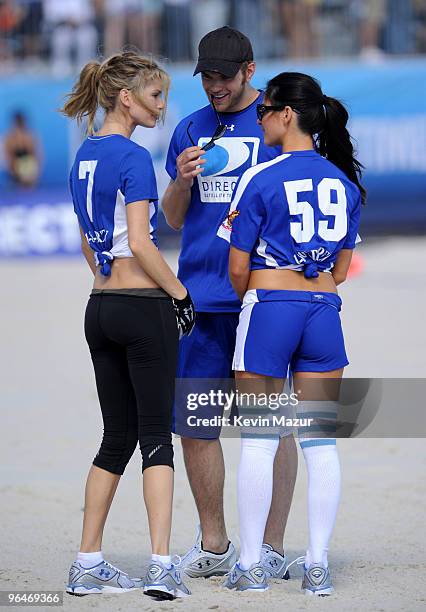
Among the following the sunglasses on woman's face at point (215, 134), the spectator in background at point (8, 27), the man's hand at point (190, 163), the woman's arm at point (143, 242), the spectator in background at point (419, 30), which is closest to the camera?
the woman's arm at point (143, 242)

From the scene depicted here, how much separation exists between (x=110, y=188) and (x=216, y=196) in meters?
0.66

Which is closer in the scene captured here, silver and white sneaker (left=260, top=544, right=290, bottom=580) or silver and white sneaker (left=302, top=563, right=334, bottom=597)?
silver and white sneaker (left=302, top=563, right=334, bottom=597)

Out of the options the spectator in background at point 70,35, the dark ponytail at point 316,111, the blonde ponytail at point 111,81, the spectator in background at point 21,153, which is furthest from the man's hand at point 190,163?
the spectator in background at point 70,35

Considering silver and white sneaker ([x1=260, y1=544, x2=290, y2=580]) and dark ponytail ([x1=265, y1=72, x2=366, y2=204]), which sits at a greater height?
dark ponytail ([x1=265, y1=72, x2=366, y2=204])

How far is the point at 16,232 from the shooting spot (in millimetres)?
19062

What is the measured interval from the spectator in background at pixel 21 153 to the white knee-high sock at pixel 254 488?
1566 cm

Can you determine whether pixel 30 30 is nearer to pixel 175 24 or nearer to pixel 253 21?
pixel 175 24

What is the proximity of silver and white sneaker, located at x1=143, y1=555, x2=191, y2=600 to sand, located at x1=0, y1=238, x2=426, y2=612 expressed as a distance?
38 millimetres

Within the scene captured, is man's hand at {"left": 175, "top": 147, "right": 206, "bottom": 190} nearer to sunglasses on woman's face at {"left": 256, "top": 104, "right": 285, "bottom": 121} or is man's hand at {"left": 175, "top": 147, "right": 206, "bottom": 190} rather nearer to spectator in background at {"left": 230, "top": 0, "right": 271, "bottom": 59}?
sunglasses on woman's face at {"left": 256, "top": 104, "right": 285, "bottom": 121}

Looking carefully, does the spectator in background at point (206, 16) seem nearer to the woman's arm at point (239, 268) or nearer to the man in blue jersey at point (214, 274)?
the man in blue jersey at point (214, 274)

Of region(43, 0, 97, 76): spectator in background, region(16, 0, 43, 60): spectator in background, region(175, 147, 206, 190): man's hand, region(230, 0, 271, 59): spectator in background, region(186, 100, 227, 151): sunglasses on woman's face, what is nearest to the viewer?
region(175, 147, 206, 190): man's hand

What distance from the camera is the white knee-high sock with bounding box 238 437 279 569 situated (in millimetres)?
4191

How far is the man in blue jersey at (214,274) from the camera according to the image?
462 centimetres

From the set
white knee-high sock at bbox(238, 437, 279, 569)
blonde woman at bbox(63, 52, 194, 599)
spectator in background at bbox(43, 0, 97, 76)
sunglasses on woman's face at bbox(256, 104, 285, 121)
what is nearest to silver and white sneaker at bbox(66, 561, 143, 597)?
blonde woman at bbox(63, 52, 194, 599)
